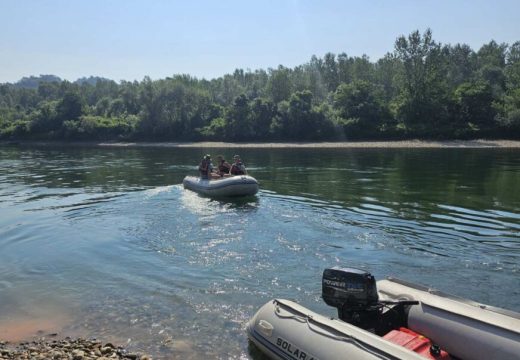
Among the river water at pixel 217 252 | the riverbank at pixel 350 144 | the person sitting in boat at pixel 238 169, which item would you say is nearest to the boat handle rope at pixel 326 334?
the river water at pixel 217 252

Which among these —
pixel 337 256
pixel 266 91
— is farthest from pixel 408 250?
pixel 266 91

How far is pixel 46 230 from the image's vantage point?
1678 cm

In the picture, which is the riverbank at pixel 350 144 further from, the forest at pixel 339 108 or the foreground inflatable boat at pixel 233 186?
the foreground inflatable boat at pixel 233 186

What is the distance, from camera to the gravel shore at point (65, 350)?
7.35 meters

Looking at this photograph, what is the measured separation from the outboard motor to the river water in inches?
63.2

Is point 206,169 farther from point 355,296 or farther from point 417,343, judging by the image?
point 417,343

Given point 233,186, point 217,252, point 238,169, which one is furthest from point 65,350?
point 238,169

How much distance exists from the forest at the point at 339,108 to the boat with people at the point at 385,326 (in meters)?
58.0

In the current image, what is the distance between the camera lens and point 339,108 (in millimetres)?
74188

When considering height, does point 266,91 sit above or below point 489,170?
above

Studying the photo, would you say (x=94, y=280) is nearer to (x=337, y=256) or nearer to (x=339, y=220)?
(x=337, y=256)

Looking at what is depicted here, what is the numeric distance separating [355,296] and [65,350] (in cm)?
454

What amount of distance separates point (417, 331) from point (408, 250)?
6.21 m

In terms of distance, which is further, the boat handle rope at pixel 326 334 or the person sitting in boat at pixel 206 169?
the person sitting in boat at pixel 206 169
